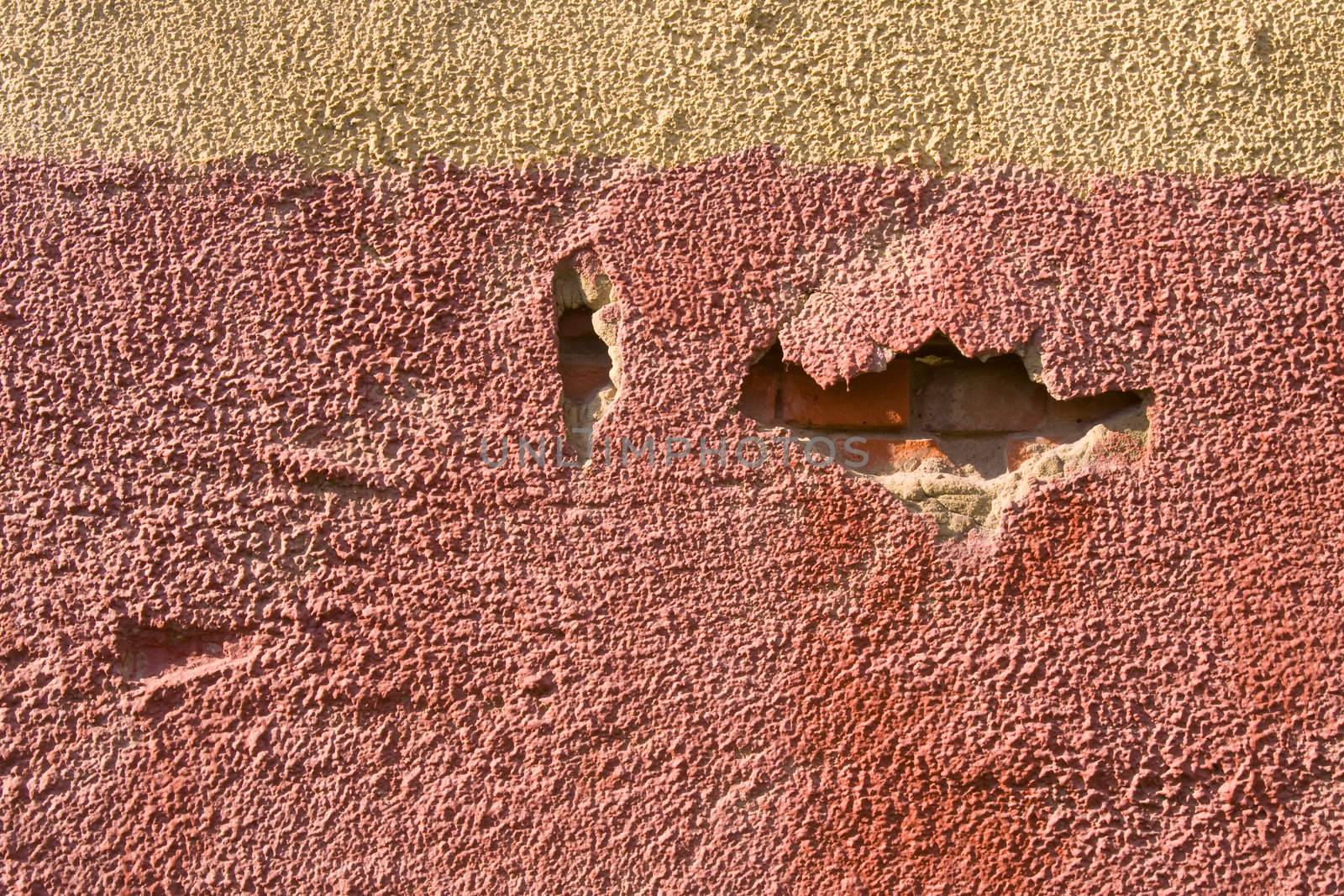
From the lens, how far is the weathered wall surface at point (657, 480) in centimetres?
111

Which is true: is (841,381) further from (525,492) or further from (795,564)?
(525,492)

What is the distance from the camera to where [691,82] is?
4.01 ft

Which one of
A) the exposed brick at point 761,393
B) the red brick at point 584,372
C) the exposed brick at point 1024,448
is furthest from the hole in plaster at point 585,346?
the exposed brick at point 1024,448

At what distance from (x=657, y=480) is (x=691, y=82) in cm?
44

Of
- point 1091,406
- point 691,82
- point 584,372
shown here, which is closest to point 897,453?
point 1091,406

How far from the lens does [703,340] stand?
3.85ft

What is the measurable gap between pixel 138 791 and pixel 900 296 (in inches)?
37.0

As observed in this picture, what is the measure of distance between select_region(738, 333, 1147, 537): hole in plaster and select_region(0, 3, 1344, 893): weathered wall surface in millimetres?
37

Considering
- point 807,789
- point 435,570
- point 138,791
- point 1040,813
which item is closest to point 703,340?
point 435,570

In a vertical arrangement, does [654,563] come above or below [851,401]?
below

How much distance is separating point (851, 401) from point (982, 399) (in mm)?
146

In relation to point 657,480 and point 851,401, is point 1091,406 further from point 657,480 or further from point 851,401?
point 657,480

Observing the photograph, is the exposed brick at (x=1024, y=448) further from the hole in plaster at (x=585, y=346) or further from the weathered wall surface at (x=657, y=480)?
the hole in plaster at (x=585, y=346)

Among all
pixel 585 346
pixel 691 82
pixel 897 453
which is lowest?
pixel 897 453
